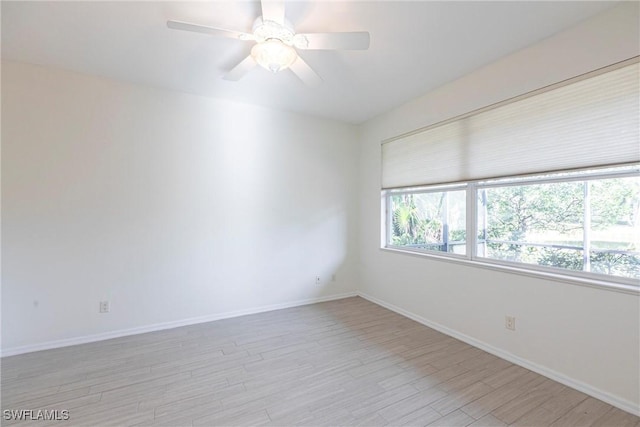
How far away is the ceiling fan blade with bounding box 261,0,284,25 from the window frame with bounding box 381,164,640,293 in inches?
89.5

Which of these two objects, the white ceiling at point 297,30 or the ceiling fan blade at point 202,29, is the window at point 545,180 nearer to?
the white ceiling at point 297,30

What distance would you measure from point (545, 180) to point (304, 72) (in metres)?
2.17

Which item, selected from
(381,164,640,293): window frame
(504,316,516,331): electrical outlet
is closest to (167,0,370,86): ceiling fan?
(381,164,640,293): window frame

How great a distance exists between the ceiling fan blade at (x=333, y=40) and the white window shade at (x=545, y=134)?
1.54m

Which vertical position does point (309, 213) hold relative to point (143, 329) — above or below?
above

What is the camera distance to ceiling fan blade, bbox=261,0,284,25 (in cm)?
159

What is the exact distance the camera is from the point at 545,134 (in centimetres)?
222

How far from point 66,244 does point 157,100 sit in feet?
5.65

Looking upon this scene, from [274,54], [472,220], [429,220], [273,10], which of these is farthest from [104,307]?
[472,220]

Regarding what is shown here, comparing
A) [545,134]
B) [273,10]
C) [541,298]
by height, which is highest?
[273,10]

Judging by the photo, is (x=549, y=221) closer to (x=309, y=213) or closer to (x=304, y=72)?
(x=304, y=72)

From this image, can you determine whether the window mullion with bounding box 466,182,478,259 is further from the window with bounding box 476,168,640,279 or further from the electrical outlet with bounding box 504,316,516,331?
the electrical outlet with bounding box 504,316,516,331

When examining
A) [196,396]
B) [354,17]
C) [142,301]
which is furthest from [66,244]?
[354,17]

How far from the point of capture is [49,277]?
2.63 meters
